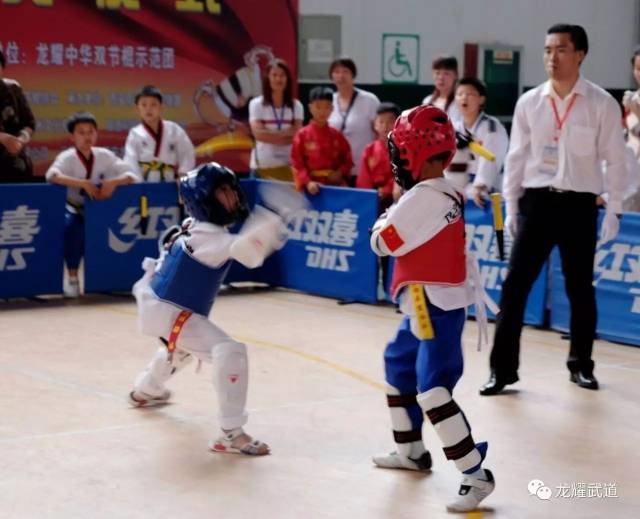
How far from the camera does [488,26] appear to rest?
1593cm

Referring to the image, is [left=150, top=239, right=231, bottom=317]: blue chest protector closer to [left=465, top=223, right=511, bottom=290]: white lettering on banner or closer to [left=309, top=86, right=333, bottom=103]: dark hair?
[left=465, top=223, right=511, bottom=290]: white lettering on banner

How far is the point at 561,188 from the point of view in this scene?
719 centimetres

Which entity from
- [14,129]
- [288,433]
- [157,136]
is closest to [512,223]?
[288,433]

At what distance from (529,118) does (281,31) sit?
7.31 m

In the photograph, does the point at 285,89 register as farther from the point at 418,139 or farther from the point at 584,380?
the point at 418,139

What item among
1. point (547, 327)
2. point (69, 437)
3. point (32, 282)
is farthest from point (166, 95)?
point (69, 437)

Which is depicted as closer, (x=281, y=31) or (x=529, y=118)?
(x=529, y=118)

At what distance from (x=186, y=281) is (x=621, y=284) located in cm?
377

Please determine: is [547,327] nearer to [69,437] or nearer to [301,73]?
[69,437]

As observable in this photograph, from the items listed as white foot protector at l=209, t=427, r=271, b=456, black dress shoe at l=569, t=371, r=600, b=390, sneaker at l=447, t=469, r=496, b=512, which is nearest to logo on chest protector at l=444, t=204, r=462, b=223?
sneaker at l=447, t=469, r=496, b=512

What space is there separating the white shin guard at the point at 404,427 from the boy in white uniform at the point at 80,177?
17.1ft

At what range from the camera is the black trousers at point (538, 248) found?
7.20 metres

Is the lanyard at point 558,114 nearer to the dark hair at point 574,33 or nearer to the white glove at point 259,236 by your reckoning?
the dark hair at point 574,33

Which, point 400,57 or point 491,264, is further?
point 400,57
